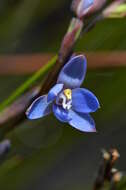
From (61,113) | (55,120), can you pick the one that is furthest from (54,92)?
(55,120)

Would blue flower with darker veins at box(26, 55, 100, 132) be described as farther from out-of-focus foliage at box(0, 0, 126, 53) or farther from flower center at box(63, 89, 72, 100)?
out-of-focus foliage at box(0, 0, 126, 53)

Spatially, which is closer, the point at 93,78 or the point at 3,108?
the point at 3,108

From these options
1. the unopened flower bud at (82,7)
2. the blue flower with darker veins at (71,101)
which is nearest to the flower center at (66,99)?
the blue flower with darker veins at (71,101)

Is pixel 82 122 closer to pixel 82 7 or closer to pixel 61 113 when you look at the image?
pixel 61 113

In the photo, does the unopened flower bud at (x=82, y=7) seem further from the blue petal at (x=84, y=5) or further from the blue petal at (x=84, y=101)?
the blue petal at (x=84, y=101)

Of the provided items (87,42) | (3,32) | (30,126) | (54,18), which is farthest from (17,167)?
(54,18)

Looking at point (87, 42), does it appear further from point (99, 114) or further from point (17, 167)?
point (17, 167)

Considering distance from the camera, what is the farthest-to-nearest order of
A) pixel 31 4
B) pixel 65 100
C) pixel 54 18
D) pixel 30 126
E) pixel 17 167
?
pixel 54 18 → pixel 31 4 → pixel 30 126 → pixel 17 167 → pixel 65 100
